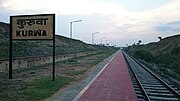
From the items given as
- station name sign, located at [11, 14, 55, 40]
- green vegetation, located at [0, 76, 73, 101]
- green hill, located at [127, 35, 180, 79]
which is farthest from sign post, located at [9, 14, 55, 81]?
green hill, located at [127, 35, 180, 79]

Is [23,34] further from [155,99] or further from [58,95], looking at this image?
[155,99]

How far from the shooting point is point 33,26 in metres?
16.6

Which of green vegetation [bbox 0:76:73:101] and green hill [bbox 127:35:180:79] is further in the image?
green hill [bbox 127:35:180:79]

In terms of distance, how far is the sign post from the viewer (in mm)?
16312

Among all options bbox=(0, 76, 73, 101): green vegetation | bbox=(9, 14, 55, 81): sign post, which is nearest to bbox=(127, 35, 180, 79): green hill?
bbox=(9, 14, 55, 81): sign post

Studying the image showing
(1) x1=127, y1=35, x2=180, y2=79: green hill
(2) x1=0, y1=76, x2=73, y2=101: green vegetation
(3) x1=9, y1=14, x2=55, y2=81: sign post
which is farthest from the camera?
(1) x1=127, y1=35, x2=180, y2=79: green hill

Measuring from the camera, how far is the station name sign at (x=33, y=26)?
1633 cm

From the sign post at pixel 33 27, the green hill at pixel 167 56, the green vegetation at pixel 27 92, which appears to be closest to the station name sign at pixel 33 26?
the sign post at pixel 33 27

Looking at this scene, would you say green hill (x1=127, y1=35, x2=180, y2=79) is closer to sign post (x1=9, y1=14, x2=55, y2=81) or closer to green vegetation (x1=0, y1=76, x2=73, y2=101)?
sign post (x1=9, y1=14, x2=55, y2=81)

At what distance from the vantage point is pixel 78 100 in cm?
1070

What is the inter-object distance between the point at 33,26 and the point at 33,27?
0.06 metres

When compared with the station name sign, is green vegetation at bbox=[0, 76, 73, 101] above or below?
below

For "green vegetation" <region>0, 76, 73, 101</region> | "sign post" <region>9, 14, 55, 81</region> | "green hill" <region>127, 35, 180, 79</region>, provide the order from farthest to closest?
1. "green hill" <region>127, 35, 180, 79</region>
2. "sign post" <region>9, 14, 55, 81</region>
3. "green vegetation" <region>0, 76, 73, 101</region>

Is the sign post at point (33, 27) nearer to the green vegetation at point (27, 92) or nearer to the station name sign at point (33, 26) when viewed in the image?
the station name sign at point (33, 26)
